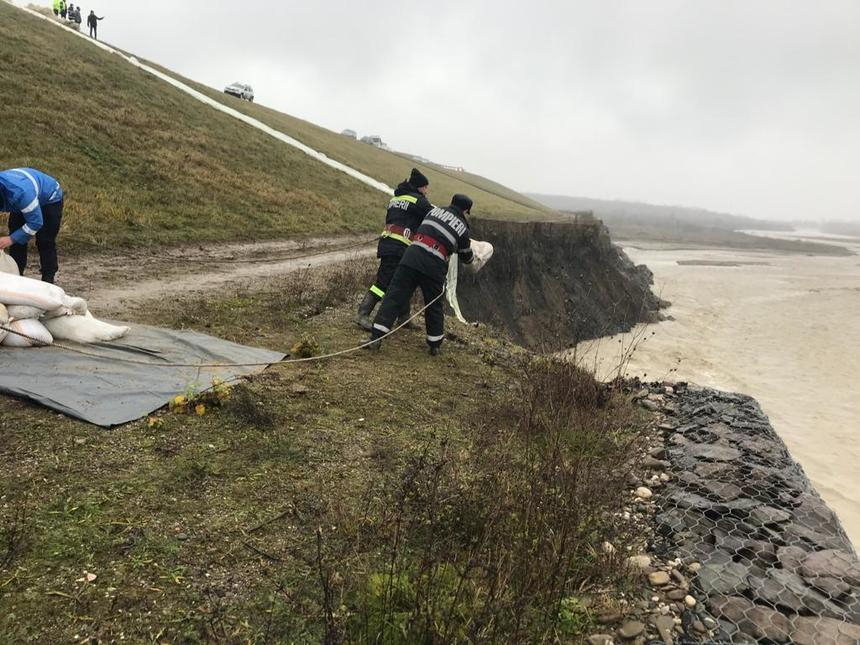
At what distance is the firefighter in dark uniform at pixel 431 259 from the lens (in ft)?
19.7

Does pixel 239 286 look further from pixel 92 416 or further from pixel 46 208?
pixel 92 416

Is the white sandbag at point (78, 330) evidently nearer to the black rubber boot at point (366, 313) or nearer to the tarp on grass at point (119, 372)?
the tarp on grass at point (119, 372)

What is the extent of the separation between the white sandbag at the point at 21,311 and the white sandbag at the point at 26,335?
0.11 ft

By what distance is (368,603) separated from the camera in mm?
2506

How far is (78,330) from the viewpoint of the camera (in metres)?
5.08

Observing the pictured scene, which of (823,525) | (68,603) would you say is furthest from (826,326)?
(68,603)

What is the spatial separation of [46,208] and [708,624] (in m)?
7.13

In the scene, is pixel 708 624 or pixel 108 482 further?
pixel 108 482

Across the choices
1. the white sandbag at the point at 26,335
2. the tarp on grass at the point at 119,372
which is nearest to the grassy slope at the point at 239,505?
the tarp on grass at the point at 119,372

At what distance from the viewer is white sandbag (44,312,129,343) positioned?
5.05 metres

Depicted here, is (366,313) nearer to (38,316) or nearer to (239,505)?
(38,316)

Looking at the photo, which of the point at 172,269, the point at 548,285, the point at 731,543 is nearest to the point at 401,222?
the point at 731,543

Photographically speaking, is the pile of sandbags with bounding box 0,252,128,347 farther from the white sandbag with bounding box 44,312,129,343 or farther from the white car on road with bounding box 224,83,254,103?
the white car on road with bounding box 224,83,254,103

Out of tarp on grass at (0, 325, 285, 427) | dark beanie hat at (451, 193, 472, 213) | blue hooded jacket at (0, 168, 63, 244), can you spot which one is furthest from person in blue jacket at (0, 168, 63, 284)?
dark beanie hat at (451, 193, 472, 213)
